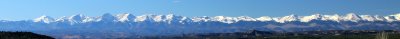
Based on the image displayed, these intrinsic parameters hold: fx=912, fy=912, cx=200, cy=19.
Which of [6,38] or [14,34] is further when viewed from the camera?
[14,34]

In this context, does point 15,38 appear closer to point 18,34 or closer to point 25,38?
point 25,38

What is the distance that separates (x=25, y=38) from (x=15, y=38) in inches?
40.0

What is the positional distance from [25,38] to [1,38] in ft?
6.90

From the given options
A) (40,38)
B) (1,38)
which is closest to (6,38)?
(1,38)

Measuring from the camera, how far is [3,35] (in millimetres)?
78000

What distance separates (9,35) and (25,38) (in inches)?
158

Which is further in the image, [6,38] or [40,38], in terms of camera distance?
[40,38]

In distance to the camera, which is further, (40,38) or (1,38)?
(40,38)

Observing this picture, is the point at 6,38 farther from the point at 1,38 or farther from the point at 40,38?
the point at 40,38

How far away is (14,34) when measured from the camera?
81250 mm

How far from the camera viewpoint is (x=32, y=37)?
78.9 metres

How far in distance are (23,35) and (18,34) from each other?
78.1 inches

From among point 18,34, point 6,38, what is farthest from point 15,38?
point 18,34

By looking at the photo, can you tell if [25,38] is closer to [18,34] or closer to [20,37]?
[20,37]
